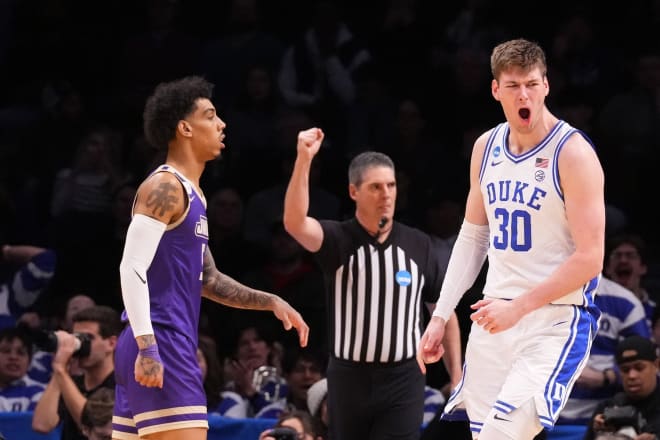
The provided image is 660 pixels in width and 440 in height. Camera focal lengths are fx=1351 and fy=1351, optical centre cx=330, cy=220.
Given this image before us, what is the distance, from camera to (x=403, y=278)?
23.1ft

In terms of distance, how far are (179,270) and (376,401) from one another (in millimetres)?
1888

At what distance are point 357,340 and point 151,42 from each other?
5380mm

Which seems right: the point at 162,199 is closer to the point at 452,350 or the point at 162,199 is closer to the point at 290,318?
the point at 290,318

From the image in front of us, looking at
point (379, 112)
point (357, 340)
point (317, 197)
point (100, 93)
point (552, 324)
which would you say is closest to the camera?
point (552, 324)

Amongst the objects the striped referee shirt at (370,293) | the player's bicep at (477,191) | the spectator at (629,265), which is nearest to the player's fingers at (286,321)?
the player's bicep at (477,191)

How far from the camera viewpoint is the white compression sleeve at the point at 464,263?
5.40m

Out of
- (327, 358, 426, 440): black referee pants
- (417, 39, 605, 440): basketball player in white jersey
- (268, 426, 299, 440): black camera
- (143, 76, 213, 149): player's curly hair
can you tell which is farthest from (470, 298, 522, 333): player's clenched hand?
(268, 426, 299, 440): black camera

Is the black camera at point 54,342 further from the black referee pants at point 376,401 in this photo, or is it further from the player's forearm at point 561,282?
the player's forearm at point 561,282

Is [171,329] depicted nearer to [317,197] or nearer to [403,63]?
[317,197]

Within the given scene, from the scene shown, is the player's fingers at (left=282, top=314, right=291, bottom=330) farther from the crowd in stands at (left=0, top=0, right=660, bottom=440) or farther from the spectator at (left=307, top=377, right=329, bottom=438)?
the crowd in stands at (left=0, top=0, right=660, bottom=440)

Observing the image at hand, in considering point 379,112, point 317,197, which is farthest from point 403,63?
point 317,197

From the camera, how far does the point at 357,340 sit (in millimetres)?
6961

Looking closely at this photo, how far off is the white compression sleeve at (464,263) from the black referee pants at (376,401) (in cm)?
158

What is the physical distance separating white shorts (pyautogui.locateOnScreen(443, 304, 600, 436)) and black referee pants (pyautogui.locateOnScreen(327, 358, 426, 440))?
1692 mm
